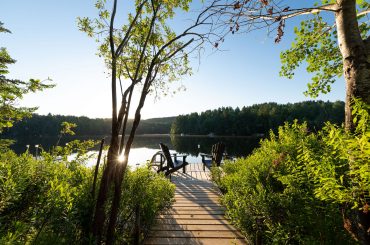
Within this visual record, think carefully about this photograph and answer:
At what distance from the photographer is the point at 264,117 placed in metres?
86.2

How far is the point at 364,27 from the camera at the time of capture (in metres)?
5.68

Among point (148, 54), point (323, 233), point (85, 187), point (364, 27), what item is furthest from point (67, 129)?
point (364, 27)

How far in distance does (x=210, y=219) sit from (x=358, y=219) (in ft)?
13.1

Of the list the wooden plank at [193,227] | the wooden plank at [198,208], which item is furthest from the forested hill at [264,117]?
the wooden plank at [193,227]

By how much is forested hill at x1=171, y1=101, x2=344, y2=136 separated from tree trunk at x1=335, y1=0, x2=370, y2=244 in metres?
81.2

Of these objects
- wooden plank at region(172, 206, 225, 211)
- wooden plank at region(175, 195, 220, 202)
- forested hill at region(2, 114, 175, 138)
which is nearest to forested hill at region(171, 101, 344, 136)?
forested hill at region(2, 114, 175, 138)

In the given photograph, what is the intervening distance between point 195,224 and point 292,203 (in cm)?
280

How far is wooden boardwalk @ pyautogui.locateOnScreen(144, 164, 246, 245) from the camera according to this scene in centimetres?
468

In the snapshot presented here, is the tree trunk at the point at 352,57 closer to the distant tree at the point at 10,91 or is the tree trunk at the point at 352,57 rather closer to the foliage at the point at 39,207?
the foliage at the point at 39,207

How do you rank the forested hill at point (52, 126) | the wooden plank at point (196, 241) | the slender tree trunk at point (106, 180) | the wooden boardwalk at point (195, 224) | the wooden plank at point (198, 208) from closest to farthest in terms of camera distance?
the slender tree trunk at point (106, 180)
the wooden plank at point (196, 241)
the wooden boardwalk at point (195, 224)
the wooden plank at point (198, 208)
the forested hill at point (52, 126)

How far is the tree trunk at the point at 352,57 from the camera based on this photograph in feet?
8.01

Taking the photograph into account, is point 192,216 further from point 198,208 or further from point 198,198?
point 198,198

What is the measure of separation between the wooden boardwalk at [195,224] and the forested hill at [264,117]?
254 feet

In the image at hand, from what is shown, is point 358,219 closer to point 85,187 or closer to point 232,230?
point 232,230
